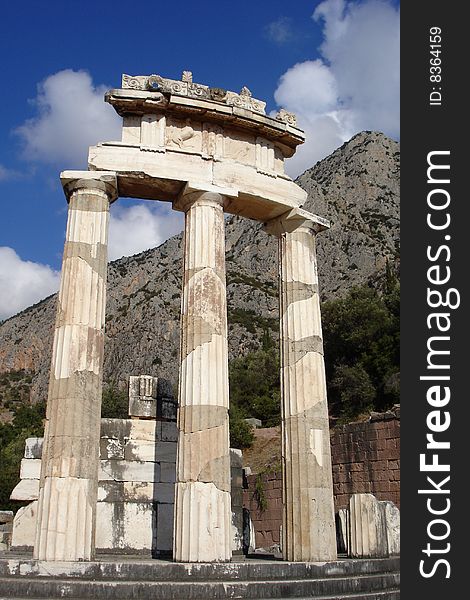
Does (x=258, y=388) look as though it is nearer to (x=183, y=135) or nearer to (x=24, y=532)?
(x=24, y=532)

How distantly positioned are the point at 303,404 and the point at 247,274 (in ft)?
215

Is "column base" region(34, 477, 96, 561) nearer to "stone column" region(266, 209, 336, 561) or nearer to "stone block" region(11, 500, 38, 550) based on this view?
"stone column" region(266, 209, 336, 561)

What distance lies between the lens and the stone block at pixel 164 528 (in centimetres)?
1688

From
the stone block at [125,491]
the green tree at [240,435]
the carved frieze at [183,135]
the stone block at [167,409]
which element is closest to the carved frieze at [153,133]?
the carved frieze at [183,135]

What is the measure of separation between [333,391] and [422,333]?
42.1m

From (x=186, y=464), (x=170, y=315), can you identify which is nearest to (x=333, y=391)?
(x=170, y=315)

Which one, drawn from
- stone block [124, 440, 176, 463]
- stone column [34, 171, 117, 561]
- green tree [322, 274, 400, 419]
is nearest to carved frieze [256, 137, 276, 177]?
stone column [34, 171, 117, 561]

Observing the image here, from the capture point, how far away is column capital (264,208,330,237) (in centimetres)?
1730

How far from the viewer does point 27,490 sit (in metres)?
18.4

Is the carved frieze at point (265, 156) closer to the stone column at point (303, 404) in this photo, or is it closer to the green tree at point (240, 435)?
the stone column at point (303, 404)

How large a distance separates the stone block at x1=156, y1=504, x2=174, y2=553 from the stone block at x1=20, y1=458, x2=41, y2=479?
394cm

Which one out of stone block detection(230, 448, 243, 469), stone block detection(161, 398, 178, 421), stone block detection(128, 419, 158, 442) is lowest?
stone block detection(230, 448, 243, 469)

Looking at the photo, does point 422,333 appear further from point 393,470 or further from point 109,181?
point 393,470

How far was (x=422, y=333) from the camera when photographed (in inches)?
400
